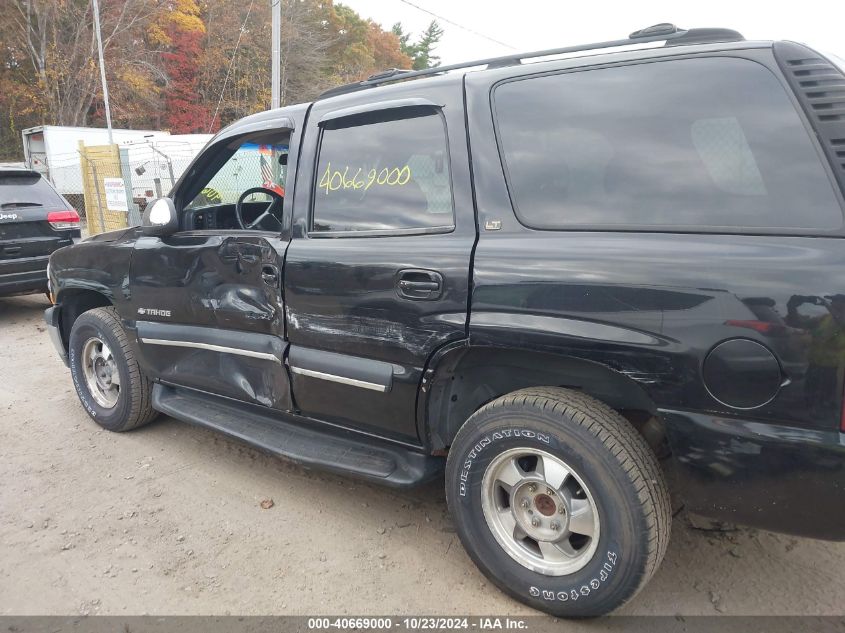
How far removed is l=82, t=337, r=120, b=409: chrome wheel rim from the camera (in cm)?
405

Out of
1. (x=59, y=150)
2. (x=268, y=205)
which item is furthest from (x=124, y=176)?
(x=268, y=205)

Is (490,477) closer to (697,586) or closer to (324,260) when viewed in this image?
(697,586)

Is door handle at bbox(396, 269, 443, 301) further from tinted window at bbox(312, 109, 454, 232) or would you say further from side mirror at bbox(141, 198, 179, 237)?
side mirror at bbox(141, 198, 179, 237)

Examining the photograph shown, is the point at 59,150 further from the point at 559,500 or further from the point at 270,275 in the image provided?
the point at 559,500

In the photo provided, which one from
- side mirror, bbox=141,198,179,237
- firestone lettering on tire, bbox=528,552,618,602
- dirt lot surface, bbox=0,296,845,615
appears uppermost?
side mirror, bbox=141,198,179,237

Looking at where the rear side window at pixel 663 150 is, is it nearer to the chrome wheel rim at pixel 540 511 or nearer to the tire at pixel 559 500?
the tire at pixel 559 500

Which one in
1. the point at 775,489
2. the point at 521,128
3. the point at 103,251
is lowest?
the point at 775,489

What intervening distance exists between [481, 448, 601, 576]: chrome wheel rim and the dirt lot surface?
0.91 ft

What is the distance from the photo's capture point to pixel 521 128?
2297 millimetres

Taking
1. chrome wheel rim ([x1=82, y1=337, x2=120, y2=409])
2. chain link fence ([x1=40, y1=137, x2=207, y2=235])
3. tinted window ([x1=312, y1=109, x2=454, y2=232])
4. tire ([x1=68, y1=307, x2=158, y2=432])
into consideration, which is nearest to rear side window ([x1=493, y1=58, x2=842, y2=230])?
tinted window ([x1=312, y1=109, x2=454, y2=232])

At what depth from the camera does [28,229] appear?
22.9 ft

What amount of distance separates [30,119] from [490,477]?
37894 mm

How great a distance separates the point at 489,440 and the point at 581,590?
2.00ft

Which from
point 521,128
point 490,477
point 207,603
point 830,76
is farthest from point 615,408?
point 207,603
